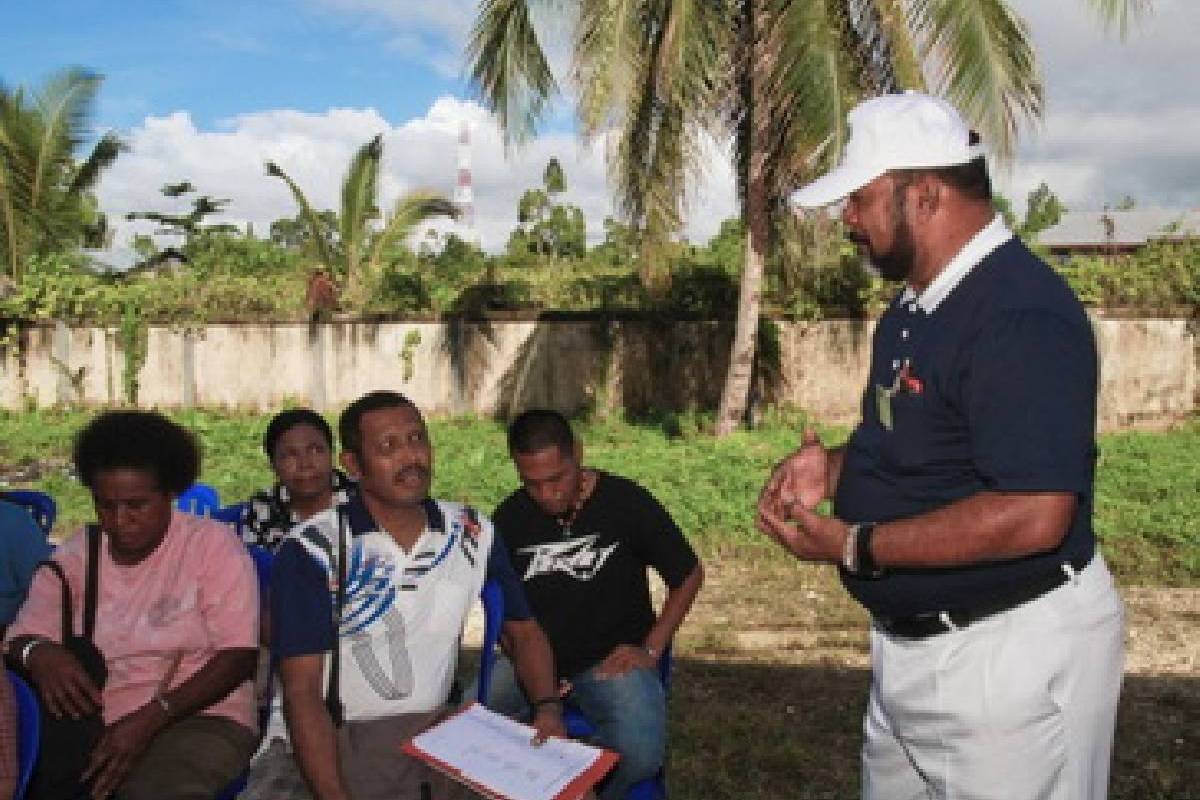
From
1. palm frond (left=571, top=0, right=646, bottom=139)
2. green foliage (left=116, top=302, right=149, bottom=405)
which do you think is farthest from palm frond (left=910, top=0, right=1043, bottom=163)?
green foliage (left=116, top=302, right=149, bottom=405)

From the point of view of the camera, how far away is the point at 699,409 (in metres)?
13.0

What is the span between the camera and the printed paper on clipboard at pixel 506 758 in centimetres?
236

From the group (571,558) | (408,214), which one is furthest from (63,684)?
(408,214)

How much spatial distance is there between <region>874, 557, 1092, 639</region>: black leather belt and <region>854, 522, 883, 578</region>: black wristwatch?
0.53 feet

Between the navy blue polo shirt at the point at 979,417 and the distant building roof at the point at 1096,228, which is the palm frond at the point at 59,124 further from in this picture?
the distant building roof at the point at 1096,228

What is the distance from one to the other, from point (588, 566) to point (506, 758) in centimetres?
109

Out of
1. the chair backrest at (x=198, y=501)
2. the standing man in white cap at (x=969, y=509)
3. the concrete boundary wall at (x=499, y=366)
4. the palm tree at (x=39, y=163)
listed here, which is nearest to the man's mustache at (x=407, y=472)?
the standing man in white cap at (x=969, y=509)

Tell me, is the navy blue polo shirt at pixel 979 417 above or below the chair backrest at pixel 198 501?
above

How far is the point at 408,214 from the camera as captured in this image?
Answer: 15.9 m

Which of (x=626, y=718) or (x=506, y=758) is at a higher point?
(x=506, y=758)

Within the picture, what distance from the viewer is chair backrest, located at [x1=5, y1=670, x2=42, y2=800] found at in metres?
2.52

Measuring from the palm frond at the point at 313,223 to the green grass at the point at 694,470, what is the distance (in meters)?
2.83

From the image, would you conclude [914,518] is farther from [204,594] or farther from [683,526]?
[683,526]

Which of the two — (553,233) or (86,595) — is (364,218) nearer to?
(553,233)
